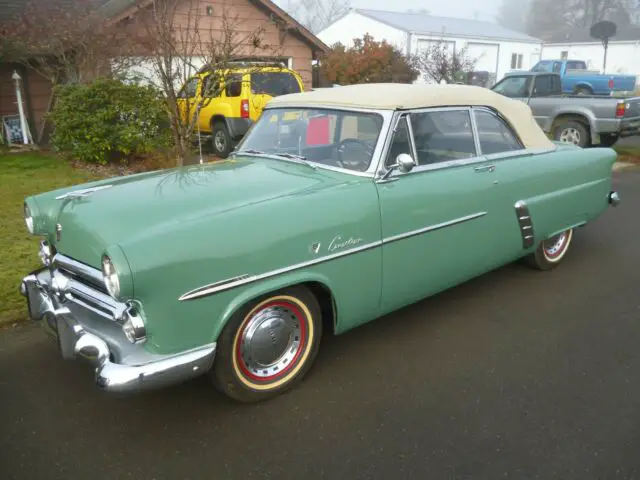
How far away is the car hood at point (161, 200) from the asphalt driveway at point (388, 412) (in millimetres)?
895

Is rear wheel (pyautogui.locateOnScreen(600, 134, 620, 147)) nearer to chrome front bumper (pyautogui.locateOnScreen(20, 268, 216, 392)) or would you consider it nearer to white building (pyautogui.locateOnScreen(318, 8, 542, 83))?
chrome front bumper (pyautogui.locateOnScreen(20, 268, 216, 392))

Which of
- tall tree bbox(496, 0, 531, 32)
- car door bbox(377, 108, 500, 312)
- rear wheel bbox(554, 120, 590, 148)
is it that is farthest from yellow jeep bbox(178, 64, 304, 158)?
tall tree bbox(496, 0, 531, 32)

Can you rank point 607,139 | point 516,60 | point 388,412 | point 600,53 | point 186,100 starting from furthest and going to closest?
point 600,53 < point 516,60 < point 607,139 < point 186,100 < point 388,412

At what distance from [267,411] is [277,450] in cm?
34

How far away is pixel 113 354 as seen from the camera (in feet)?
8.54

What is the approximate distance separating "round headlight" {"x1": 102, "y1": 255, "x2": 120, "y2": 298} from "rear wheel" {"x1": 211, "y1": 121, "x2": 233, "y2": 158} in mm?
8386

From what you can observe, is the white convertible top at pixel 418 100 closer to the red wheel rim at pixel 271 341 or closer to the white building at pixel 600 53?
the red wheel rim at pixel 271 341

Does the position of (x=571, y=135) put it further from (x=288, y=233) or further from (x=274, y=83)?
(x=288, y=233)

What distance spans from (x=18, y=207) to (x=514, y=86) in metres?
10.4

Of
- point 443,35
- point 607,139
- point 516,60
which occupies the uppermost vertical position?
point 443,35

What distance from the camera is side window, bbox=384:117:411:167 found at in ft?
11.6

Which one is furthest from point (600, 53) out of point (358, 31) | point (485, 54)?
point (358, 31)

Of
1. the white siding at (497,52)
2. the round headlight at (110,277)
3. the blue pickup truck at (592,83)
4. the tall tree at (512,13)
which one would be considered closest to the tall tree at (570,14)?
the tall tree at (512,13)

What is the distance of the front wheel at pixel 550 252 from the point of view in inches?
195
